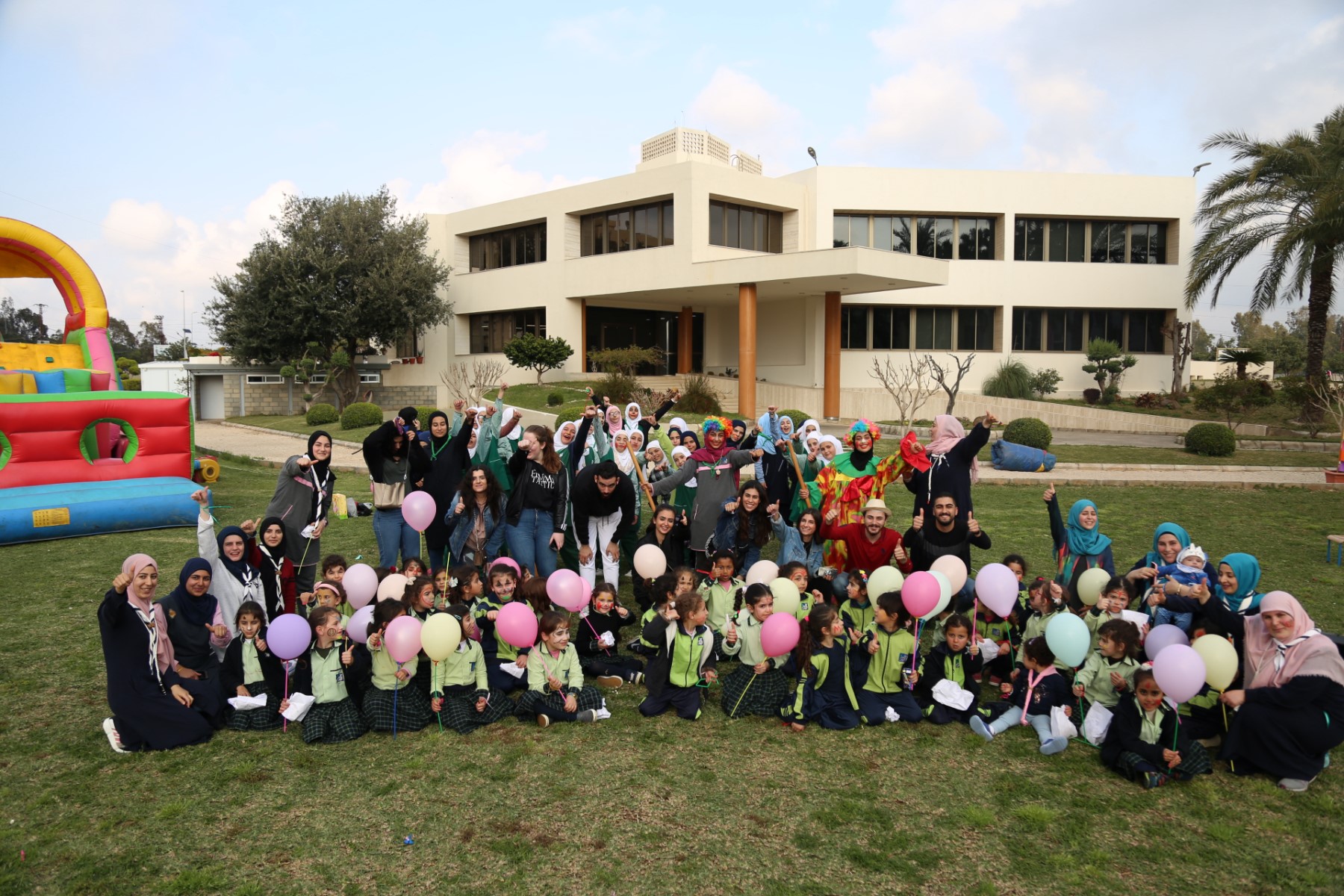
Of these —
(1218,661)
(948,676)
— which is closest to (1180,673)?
(1218,661)

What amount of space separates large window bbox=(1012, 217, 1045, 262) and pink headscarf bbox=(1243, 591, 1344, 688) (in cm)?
2794

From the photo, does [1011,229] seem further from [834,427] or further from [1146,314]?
[834,427]

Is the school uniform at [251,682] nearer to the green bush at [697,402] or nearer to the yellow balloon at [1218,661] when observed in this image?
the yellow balloon at [1218,661]

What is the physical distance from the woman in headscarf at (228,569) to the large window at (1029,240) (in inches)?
1159

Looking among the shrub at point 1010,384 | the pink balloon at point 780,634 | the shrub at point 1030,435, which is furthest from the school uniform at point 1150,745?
the shrub at point 1010,384

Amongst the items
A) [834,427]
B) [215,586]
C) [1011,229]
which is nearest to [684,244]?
[834,427]

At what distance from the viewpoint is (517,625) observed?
5227 mm

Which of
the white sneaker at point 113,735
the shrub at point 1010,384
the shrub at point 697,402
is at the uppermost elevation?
the shrub at point 1010,384

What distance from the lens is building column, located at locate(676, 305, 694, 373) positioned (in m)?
32.1

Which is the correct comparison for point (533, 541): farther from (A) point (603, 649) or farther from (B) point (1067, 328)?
(B) point (1067, 328)

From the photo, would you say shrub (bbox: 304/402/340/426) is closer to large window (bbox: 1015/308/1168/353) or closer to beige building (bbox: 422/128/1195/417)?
beige building (bbox: 422/128/1195/417)

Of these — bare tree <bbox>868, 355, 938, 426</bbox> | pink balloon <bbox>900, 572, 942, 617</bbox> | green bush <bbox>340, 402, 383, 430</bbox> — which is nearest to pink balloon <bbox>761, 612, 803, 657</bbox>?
pink balloon <bbox>900, 572, 942, 617</bbox>

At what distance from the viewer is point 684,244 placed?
26.9m

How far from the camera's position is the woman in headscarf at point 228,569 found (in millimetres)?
5359
